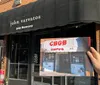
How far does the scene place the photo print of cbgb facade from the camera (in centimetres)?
494

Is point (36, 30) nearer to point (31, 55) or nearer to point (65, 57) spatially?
point (31, 55)

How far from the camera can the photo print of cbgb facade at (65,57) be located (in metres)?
4.94

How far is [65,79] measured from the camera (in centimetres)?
802

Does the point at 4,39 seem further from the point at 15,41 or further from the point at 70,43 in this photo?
the point at 70,43

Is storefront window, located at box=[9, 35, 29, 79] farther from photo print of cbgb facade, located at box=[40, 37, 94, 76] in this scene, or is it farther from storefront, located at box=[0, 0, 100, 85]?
photo print of cbgb facade, located at box=[40, 37, 94, 76]

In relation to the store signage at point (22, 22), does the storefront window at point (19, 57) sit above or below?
below

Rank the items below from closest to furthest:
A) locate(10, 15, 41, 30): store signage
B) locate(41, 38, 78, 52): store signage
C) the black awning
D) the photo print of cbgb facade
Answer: the photo print of cbgb facade → locate(41, 38, 78, 52): store signage → the black awning → locate(10, 15, 41, 30): store signage

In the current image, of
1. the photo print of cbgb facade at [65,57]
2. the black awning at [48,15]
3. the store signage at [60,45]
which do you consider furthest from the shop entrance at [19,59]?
the store signage at [60,45]

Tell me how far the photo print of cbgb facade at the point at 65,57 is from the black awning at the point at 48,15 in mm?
1291

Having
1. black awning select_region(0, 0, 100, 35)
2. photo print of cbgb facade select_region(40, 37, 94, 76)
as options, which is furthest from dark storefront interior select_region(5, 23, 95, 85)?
photo print of cbgb facade select_region(40, 37, 94, 76)

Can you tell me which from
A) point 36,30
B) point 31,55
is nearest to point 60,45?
point 36,30

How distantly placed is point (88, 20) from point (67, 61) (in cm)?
147

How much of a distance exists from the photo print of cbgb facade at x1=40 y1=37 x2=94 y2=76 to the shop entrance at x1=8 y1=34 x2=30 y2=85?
416 cm

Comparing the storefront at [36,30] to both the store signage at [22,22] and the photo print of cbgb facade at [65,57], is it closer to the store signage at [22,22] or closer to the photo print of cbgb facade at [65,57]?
the store signage at [22,22]
